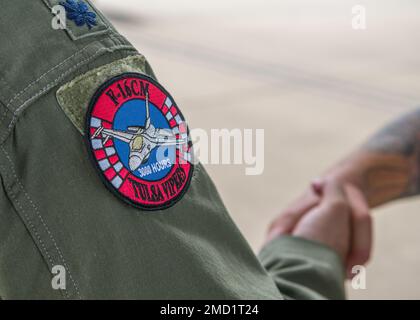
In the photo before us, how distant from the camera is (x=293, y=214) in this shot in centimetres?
70

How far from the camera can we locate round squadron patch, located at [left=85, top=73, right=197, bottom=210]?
1.04ft

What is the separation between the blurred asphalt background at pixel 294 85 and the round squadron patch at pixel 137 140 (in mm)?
769

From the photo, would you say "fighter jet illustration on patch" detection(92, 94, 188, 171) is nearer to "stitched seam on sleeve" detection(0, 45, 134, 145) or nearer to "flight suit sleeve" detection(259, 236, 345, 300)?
"stitched seam on sleeve" detection(0, 45, 134, 145)

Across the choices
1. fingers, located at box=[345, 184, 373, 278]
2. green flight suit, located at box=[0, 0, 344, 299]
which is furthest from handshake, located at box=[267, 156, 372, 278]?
green flight suit, located at box=[0, 0, 344, 299]

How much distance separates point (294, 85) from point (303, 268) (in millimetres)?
1554

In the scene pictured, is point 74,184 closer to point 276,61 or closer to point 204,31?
point 276,61

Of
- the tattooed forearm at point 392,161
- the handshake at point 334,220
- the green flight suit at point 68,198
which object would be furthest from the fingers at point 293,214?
the green flight suit at point 68,198

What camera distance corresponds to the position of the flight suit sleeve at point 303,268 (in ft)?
1.66

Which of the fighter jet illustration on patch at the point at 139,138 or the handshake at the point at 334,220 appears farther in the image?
the handshake at the point at 334,220

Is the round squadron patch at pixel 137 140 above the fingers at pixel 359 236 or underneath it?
above

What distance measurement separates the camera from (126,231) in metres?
0.32

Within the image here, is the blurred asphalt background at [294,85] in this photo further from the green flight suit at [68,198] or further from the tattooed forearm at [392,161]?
the green flight suit at [68,198]

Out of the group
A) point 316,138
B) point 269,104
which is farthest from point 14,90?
point 269,104

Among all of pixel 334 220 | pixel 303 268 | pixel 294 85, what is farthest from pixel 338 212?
pixel 294 85
